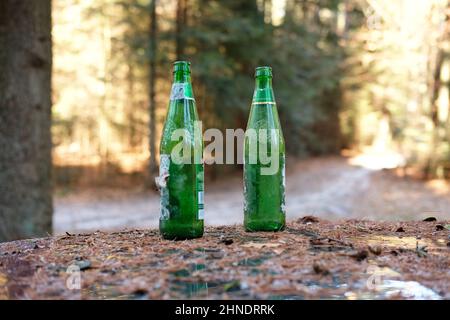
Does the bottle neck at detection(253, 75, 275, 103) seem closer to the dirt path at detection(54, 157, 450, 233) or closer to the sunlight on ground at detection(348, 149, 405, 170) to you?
the dirt path at detection(54, 157, 450, 233)

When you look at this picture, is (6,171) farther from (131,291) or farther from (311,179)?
(311,179)

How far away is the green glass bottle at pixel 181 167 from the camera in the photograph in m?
2.40

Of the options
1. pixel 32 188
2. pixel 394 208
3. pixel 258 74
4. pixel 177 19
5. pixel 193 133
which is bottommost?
pixel 394 208

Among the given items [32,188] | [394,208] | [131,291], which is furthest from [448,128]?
[131,291]

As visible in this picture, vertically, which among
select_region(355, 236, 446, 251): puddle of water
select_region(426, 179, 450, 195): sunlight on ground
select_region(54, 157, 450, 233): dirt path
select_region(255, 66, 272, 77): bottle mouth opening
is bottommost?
select_region(54, 157, 450, 233): dirt path

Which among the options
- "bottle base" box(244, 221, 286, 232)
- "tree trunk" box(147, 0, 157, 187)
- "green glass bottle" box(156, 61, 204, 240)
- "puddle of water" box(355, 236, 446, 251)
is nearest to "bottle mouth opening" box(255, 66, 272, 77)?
"green glass bottle" box(156, 61, 204, 240)

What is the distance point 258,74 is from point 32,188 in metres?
4.13

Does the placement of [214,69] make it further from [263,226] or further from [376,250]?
[376,250]

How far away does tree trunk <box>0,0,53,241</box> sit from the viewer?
567 cm

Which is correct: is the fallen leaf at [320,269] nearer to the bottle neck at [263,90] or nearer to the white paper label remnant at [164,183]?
the white paper label remnant at [164,183]

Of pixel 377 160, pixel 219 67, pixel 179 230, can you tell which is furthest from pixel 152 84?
pixel 377 160

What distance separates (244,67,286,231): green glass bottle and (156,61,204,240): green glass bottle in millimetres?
285

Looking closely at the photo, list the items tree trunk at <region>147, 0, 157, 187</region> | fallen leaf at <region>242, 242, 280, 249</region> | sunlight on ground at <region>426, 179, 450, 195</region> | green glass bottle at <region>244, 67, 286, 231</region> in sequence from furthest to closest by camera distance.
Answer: sunlight on ground at <region>426, 179, 450, 195</region>
tree trunk at <region>147, 0, 157, 187</region>
green glass bottle at <region>244, 67, 286, 231</region>
fallen leaf at <region>242, 242, 280, 249</region>

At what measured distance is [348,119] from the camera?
28.8 meters
